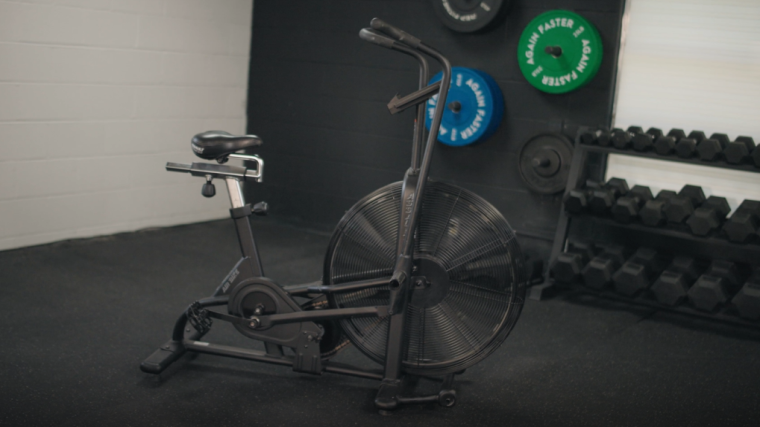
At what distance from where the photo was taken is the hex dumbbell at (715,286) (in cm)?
327

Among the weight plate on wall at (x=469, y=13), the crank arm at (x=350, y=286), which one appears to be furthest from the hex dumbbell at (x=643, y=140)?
the crank arm at (x=350, y=286)

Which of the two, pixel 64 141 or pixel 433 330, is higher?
pixel 64 141

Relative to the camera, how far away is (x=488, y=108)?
13.3ft

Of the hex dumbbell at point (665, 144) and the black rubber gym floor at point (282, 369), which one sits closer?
the black rubber gym floor at point (282, 369)

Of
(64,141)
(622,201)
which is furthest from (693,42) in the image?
(64,141)

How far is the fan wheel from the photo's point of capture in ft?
7.86

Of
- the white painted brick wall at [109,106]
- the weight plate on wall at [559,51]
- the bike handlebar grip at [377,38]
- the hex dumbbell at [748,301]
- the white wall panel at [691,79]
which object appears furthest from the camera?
the white painted brick wall at [109,106]

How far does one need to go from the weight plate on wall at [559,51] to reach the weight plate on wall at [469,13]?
218 mm

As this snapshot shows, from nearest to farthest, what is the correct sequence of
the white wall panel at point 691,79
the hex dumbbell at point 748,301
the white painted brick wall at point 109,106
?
1. the hex dumbbell at point 748,301
2. the white wall panel at point 691,79
3. the white painted brick wall at point 109,106

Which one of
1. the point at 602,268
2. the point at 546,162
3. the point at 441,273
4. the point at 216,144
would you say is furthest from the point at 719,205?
the point at 216,144

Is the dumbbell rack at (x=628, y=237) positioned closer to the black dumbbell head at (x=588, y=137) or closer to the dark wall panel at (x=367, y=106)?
the black dumbbell head at (x=588, y=137)

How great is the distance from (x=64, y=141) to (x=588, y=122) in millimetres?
2983

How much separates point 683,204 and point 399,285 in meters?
1.77

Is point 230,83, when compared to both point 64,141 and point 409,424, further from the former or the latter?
point 409,424
